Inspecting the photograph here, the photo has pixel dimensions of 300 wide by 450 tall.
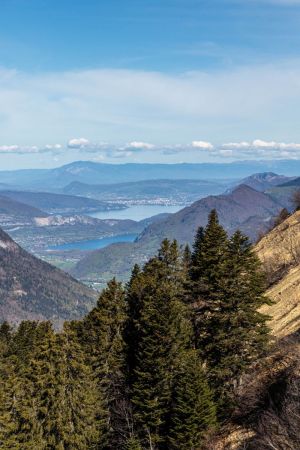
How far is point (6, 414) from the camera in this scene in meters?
34.1

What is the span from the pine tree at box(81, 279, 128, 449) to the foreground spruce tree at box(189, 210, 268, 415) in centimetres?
658

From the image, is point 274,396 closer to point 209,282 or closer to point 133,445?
point 133,445

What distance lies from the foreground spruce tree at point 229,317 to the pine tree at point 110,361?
6.58 meters

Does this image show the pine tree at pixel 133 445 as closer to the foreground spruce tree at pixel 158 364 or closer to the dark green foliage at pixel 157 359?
the dark green foliage at pixel 157 359

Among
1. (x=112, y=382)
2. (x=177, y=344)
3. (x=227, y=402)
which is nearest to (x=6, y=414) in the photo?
(x=112, y=382)

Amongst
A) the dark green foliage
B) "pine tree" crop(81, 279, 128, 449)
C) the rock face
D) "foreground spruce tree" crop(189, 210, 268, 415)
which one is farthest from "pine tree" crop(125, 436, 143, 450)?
the rock face

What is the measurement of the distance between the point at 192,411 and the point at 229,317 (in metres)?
6.46

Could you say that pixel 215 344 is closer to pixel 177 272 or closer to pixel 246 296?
pixel 246 296

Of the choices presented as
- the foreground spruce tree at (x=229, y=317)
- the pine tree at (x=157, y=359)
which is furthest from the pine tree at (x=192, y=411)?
the foreground spruce tree at (x=229, y=317)

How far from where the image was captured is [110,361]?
37969mm

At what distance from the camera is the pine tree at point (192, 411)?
30719 mm

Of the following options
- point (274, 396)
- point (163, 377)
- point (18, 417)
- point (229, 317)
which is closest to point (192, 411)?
point (163, 377)

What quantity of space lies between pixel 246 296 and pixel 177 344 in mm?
5686

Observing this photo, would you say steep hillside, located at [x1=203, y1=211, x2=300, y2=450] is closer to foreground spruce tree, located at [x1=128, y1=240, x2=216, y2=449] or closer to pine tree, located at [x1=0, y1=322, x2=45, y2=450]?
foreground spruce tree, located at [x1=128, y1=240, x2=216, y2=449]
